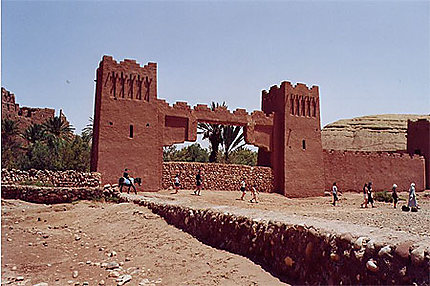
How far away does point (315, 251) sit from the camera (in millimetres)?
4242

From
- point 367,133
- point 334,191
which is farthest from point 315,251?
point 367,133

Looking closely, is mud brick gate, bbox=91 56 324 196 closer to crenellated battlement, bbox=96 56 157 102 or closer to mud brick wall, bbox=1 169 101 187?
crenellated battlement, bbox=96 56 157 102

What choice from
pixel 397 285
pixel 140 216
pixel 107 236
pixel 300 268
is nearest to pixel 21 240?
pixel 107 236

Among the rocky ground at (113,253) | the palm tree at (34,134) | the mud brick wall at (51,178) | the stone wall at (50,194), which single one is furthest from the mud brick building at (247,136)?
the palm tree at (34,134)

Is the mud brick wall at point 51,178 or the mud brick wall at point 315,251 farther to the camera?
the mud brick wall at point 51,178

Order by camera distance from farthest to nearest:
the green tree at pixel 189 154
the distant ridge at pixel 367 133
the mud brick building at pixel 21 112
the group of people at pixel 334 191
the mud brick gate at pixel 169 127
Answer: the distant ridge at pixel 367 133 → the green tree at pixel 189 154 → the mud brick building at pixel 21 112 → the mud brick gate at pixel 169 127 → the group of people at pixel 334 191

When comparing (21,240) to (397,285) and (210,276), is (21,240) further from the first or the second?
(397,285)

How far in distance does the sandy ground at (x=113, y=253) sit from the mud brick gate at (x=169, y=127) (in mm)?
9078

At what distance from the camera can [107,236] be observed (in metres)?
8.86

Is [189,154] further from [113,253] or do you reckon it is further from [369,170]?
[113,253]

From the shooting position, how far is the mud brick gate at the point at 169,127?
66.2 ft

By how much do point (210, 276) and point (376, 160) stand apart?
25499 mm

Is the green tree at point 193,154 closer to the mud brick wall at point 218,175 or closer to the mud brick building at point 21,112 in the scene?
the mud brick building at point 21,112

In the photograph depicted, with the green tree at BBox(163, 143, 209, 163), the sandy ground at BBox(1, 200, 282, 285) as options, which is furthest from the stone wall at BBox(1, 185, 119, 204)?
the green tree at BBox(163, 143, 209, 163)
